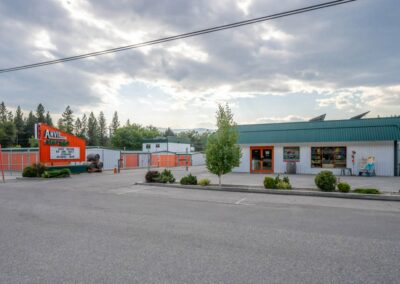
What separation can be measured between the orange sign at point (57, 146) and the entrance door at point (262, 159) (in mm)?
17692

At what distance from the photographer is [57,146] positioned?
2445cm

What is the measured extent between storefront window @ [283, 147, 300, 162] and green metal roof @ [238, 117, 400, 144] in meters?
0.83

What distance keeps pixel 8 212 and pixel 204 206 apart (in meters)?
6.77

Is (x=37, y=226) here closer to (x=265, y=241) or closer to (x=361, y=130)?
(x=265, y=241)

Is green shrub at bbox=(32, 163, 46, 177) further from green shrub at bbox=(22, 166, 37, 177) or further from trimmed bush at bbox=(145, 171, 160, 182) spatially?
trimmed bush at bbox=(145, 171, 160, 182)

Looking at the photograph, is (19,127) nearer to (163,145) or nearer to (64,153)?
(163,145)

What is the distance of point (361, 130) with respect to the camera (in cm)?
2222

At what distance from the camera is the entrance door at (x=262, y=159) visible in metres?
25.2

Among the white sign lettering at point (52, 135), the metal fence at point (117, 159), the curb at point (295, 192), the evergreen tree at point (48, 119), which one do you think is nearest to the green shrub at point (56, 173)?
the white sign lettering at point (52, 135)

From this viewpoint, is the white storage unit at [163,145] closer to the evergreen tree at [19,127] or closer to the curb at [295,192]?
the curb at [295,192]

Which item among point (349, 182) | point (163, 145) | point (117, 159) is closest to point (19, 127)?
point (163, 145)

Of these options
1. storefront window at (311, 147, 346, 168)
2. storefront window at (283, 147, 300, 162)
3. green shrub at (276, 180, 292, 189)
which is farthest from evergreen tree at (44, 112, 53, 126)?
green shrub at (276, 180, 292, 189)

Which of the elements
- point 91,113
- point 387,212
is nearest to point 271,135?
point 387,212

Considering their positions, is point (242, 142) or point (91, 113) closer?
point (242, 142)
